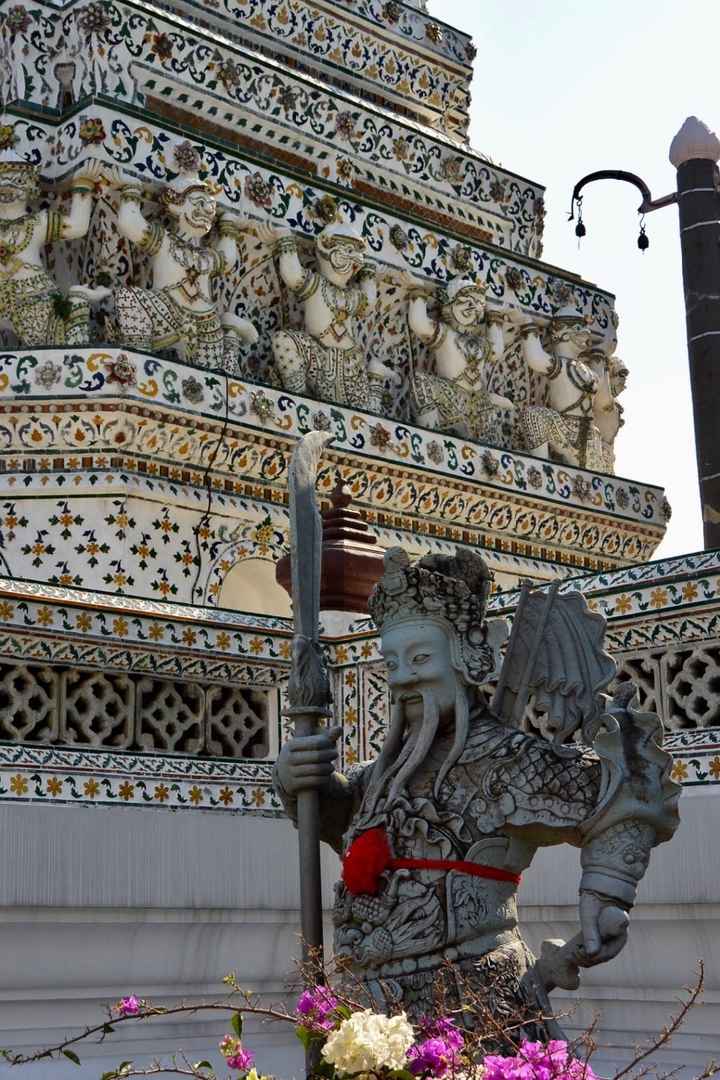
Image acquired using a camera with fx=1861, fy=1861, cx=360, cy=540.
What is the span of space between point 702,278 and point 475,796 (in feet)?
30.7

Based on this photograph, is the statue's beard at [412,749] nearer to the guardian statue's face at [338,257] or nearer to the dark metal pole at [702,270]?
the dark metal pole at [702,270]

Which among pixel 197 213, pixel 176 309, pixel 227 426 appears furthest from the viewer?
pixel 197 213

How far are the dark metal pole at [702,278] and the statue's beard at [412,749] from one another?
27.0ft

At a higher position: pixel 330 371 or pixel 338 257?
pixel 338 257

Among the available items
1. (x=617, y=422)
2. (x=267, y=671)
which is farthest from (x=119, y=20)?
(x=267, y=671)

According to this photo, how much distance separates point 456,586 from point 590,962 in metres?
1.22

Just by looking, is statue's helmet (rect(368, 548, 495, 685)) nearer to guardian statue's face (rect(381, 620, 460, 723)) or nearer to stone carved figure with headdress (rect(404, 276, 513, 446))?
guardian statue's face (rect(381, 620, 460, 723))

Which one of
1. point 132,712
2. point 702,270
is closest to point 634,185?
point 702,270

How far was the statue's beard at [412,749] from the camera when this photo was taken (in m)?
5.70

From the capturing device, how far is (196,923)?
28.1 feet

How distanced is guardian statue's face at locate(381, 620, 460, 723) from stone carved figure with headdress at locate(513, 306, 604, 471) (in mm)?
10171

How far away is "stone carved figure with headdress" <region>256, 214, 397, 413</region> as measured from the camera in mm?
14109

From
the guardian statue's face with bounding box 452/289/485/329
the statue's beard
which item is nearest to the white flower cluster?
the statue's beard

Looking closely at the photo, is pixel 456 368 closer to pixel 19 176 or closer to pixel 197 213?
pixel 197 213
